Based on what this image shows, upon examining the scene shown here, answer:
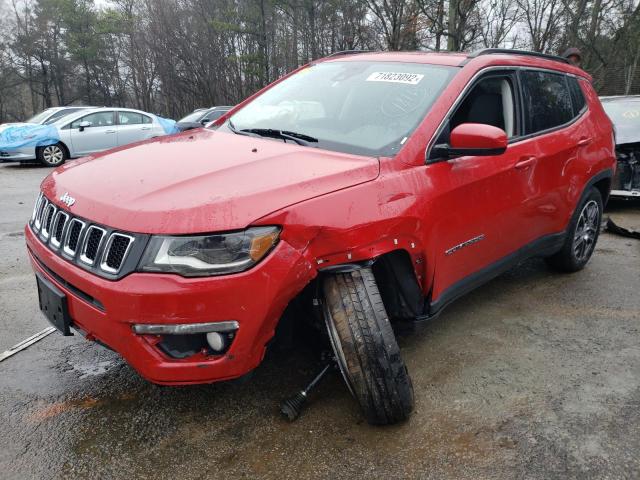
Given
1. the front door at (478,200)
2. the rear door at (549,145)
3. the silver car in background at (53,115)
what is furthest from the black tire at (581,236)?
the silver car in background at (53,115)

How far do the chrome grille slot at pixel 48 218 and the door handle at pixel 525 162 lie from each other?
2570 mm

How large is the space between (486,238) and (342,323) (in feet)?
4.10

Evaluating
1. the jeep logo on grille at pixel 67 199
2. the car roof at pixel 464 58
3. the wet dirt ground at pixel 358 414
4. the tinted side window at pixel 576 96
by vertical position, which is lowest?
the wet dirt ground at pixel 358 414

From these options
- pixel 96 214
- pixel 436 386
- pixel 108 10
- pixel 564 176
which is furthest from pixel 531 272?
pixel 108 10

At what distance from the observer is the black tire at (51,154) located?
12.1 metres

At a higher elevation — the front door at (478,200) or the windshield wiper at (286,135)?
the windshield wiper at (286,135)

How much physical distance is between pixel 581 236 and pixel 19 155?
11824mm

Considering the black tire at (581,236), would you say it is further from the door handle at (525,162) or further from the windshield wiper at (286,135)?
the windshield wiper at (286,135)

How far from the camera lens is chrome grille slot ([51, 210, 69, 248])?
7.66ft

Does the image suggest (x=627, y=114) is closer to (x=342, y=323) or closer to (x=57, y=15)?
(x=342, y=323)

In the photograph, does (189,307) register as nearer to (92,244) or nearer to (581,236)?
(92,244)

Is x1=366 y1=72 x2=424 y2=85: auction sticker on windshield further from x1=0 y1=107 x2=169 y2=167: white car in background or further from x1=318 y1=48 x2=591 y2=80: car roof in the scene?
x1=0 y1=107 x2=169 y2=167: white car in background

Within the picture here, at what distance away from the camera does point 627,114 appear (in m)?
Result: 7.05

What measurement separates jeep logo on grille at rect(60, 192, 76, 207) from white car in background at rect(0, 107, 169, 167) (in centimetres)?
1014
